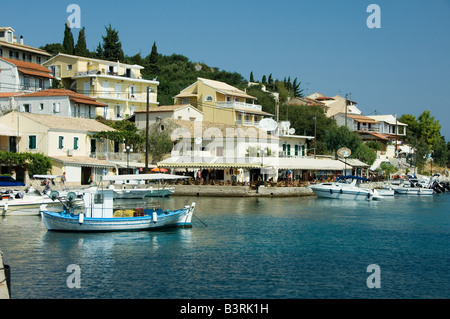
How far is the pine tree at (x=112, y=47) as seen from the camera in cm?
8131

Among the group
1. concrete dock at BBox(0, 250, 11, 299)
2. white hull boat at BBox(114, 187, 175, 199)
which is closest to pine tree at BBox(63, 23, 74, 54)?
white hull boat at BBox(114, 187, 175, 199)

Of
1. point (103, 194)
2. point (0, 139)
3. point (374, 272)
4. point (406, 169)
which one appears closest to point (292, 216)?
point (103, 194)

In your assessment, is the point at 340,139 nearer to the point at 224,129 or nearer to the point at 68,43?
the point at 224,129

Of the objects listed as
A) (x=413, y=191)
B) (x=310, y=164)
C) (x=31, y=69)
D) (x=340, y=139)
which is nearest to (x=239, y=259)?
(x=310, y=164)

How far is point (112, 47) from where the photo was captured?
3216 inches

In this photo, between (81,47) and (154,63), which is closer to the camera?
(81,47)

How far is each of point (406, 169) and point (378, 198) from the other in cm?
3588

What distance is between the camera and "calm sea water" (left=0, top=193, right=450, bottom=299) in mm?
17033

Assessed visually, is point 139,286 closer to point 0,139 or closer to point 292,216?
point 292,216

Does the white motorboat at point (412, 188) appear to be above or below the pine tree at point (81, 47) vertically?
below

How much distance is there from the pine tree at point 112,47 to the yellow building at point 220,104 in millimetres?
16081

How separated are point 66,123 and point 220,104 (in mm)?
22768

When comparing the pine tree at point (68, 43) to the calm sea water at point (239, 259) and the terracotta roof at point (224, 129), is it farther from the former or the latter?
the calm sea water at point (239, 259)

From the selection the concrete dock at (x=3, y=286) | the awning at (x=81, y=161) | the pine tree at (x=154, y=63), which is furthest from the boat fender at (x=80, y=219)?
the pine tree at (x=154, y=63)
